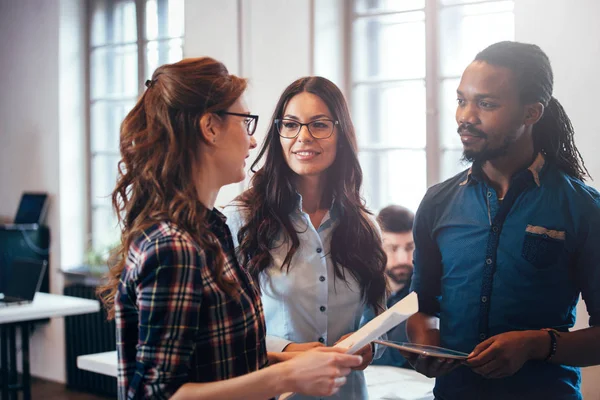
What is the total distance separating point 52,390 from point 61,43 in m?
2.88

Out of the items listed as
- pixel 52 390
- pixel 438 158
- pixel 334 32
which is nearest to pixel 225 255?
pixel 438 158

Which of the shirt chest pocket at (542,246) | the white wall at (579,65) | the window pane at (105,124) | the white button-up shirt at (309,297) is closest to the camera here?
the shirt chest pocket at (542,246)

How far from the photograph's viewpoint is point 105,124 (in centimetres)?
623

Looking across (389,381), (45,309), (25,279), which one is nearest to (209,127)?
(389,381)

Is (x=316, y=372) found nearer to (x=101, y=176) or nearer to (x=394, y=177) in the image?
(x=394, y=177)

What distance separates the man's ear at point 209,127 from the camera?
149cm

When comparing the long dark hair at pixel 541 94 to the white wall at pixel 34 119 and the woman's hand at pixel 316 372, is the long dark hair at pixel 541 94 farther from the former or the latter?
the white wall at pixel 34 119

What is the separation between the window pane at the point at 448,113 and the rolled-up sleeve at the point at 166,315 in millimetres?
3155

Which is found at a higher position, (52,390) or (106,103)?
(106,103)

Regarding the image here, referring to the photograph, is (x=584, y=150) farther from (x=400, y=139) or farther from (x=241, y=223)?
(x=241, y=223)

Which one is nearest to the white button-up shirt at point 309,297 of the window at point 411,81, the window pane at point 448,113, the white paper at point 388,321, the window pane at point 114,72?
the white paper at point 388,321

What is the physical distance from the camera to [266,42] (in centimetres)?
458

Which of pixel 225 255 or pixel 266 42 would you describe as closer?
pixel 225 255

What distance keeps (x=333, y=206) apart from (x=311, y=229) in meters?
0.12
